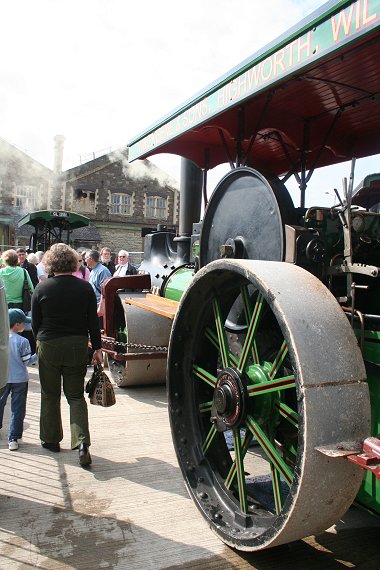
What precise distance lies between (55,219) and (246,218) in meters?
11.5

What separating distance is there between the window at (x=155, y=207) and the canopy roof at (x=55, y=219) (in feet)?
46.4

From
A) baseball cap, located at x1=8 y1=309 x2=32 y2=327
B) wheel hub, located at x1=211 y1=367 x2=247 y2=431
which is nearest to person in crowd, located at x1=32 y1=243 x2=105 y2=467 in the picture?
baseball cap, located at x1=8 y1=309 x2=32 y2=327

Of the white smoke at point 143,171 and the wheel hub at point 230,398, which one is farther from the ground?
the white smoke at point 143,171

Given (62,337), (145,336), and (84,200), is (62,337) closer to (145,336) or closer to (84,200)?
(145,336)

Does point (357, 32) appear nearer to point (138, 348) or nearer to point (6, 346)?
point (6, 346)

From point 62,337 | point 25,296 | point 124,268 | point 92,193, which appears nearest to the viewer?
point 62,337

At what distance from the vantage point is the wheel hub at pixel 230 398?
197cm

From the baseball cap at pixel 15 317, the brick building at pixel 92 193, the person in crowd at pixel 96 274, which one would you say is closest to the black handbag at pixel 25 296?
the person in crowd at pixel 96 274

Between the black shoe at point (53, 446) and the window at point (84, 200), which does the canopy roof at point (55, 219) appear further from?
the window at point (84, 200)

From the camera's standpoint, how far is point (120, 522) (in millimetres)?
2428

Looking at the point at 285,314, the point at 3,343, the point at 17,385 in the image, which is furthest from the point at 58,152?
the point at 285,314

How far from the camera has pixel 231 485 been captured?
2283mm

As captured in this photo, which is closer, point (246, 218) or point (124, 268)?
point (246, 218)

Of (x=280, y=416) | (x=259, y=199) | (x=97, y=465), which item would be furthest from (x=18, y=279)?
(x=280, y=416)
